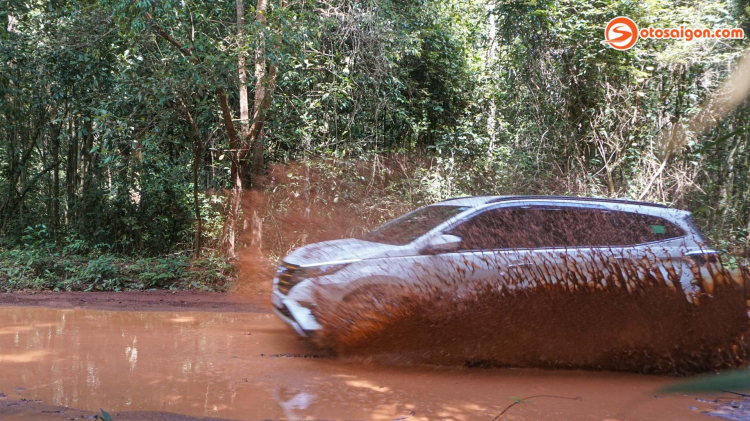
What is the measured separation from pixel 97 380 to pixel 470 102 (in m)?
11.7

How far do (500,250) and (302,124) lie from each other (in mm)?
7371

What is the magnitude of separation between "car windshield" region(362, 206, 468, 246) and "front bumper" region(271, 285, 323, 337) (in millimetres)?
1160

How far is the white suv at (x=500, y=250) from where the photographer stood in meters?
5.73

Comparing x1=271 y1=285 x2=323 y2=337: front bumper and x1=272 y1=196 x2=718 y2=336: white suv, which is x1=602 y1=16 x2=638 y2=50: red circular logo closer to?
x1=272 y1=196 x2=718 y2=336: white suv

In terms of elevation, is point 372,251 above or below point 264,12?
below

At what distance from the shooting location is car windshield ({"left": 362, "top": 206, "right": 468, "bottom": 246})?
20.9 feet

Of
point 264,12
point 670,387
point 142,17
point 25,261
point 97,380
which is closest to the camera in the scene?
point 670,387

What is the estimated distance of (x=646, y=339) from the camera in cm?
562

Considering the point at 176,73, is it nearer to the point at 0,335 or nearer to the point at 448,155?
the point at 0,335

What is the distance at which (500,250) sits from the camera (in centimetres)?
597

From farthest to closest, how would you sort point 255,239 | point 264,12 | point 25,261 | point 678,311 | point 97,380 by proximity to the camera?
point 255,239
point 25,261
point 264,12
point 678,311
point 97,380

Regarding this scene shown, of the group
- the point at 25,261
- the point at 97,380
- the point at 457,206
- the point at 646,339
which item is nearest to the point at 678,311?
the point at 646,339

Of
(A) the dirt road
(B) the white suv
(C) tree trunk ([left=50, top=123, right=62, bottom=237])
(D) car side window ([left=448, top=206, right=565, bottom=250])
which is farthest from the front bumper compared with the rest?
(C) tree trunk ([left=50, top=123, right=62, bottom=237])

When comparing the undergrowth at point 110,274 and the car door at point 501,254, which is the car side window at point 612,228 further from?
the undergrowth at point 110,274
